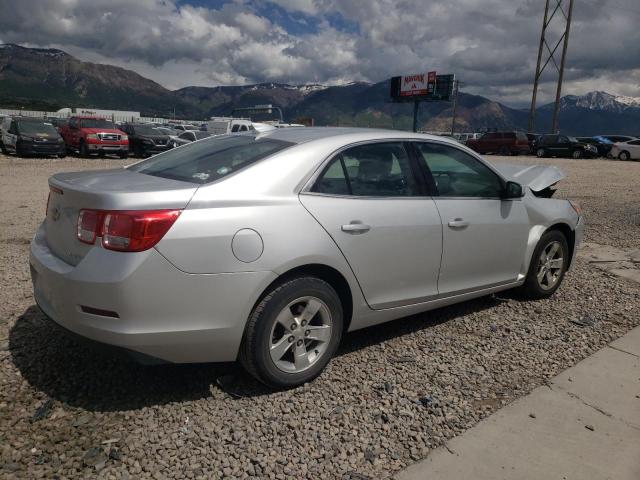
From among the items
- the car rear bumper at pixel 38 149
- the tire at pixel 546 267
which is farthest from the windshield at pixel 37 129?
the tire at pixel 546 267

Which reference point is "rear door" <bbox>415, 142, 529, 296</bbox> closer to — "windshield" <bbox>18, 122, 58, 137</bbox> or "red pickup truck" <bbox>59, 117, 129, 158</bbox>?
"red pickup truck" <bbox>59, 117, 129, 158</bbox>

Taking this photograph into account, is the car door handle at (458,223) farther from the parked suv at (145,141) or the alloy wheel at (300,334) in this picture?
the parked suv at (145,141)

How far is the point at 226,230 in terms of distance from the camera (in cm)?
272

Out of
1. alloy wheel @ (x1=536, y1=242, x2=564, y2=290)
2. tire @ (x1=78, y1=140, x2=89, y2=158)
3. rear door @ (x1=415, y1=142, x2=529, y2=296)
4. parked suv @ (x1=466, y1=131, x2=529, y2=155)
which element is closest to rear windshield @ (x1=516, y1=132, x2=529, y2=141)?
parked suv @ (x1=466, y1=131, x2=529, y2=155)

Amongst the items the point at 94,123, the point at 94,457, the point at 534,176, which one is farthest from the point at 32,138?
the point at 94,457

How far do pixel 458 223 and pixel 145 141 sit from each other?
71.6ft

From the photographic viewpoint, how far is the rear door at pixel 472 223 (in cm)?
384

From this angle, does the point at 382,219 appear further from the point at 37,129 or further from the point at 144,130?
the point at 144,130

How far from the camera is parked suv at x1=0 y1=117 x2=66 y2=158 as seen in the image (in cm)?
2009

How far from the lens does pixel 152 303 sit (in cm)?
259

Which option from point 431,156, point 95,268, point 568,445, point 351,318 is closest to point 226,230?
point 95,268

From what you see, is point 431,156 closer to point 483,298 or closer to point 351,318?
point 351,318

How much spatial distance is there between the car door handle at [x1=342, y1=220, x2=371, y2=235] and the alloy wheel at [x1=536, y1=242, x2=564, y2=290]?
2.24 meters

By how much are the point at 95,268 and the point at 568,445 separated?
103 inches
